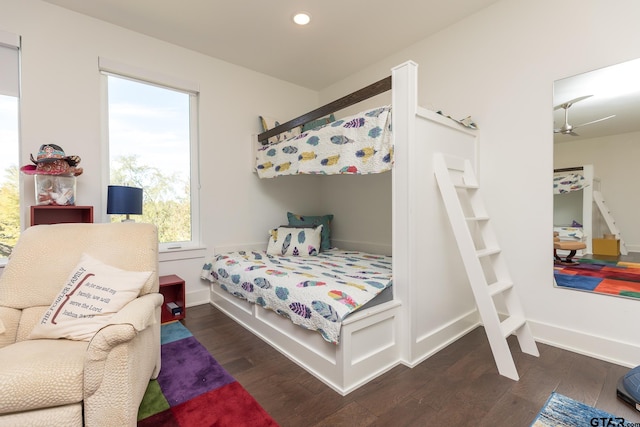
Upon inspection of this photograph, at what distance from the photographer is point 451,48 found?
107 inches

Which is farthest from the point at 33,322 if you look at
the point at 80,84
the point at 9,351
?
the point at 80,84

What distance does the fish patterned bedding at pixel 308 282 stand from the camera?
1.73 m

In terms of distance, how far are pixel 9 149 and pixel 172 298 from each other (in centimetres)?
177

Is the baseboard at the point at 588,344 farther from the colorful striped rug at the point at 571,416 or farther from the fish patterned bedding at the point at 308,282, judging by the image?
the fish patterned bedding at the point at 308,282

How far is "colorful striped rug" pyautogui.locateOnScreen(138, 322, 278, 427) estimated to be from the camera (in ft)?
4.63

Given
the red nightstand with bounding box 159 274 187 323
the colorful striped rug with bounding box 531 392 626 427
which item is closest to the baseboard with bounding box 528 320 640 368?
the colorful striped rug with bounding box 531 392 626 427

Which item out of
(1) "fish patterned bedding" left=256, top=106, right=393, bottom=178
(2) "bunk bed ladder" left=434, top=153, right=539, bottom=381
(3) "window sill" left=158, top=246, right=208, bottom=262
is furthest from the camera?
(3) "window sill" left=158, top=246, right=208, bottom=262

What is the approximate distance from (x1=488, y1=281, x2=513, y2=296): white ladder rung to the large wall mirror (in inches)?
15.0

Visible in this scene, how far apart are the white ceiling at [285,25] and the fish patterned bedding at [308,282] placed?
7.15ft

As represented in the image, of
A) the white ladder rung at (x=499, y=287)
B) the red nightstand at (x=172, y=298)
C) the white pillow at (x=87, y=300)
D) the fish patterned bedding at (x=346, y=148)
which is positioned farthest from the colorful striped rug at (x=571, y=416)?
the red nightstand at (x=172, y=298)

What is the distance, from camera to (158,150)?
3031 millimetres

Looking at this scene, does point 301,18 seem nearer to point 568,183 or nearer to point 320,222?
point 320,222

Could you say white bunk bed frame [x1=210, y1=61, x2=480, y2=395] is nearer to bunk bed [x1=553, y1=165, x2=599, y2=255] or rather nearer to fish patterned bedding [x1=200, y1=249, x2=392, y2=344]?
fish patterned bedding [x1=200, y1=249, x2=392, y2=344]

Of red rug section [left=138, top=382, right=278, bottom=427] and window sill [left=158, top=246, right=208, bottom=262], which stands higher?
window sill [left=158, top=246, right=208, bottom=262]
